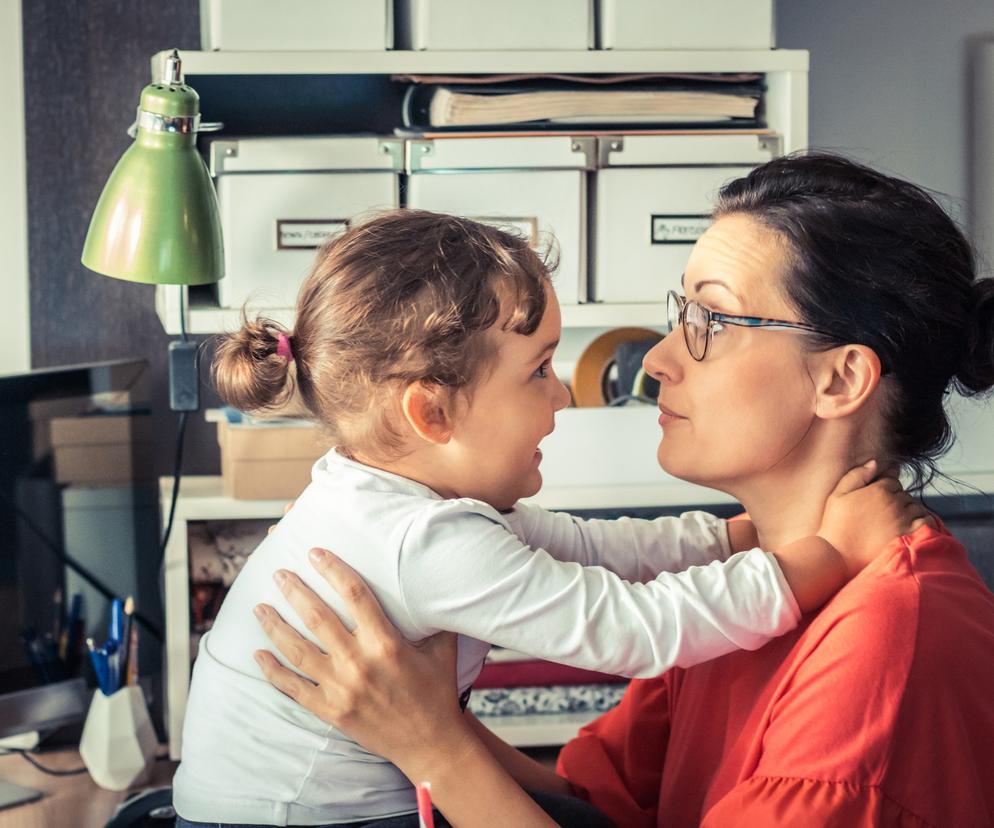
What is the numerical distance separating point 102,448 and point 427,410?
3.00 feet

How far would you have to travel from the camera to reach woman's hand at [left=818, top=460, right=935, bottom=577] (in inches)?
42.3

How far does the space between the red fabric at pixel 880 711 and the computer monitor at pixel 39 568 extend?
1041 mm

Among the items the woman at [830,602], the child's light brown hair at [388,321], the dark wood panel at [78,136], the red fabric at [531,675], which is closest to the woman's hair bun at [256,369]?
the child's light brown hair at [388,321]

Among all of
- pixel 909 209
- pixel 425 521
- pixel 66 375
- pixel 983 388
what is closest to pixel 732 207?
pixel 909 209

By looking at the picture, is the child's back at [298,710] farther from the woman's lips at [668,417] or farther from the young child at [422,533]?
the woman's lips at [668,417]

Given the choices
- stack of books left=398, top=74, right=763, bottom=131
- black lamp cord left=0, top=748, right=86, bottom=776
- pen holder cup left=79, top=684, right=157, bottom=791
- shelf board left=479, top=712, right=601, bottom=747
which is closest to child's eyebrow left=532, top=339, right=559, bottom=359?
stack of books left=398, top=74, right=763, bottom=131

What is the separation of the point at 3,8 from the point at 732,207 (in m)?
1.40

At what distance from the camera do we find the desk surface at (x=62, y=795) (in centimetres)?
161

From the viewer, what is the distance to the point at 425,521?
1036mm

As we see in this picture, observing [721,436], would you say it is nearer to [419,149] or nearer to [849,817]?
[849,817]

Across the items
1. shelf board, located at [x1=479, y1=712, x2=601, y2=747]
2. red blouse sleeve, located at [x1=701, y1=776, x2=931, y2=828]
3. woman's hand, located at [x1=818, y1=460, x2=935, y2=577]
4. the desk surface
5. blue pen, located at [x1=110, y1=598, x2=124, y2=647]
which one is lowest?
the desk surface

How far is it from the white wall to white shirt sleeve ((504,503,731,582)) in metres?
1.18

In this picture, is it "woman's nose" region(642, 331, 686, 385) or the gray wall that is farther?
the gray wall

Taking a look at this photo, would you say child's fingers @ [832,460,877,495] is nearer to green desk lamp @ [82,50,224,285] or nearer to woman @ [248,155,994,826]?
woman @ [248,155,994,826]
